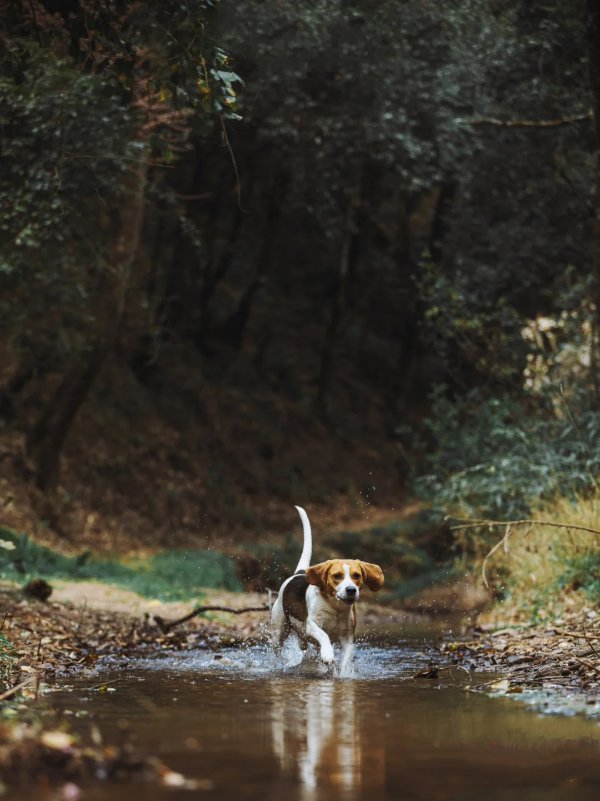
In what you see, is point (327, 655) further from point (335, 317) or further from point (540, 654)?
point (335, 317)

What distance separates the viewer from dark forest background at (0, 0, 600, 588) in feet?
40.1

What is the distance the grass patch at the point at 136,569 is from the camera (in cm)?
1398

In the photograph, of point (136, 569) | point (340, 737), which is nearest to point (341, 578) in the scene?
point (340, 737)

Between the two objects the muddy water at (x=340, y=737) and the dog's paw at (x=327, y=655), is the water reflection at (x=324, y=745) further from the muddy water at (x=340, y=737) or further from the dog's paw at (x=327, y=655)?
the dog's paw at (x=327, y=655)

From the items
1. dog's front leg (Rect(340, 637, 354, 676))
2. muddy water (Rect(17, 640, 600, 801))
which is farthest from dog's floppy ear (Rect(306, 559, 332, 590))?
muddy water (Rect(17, 640, 600, 801))

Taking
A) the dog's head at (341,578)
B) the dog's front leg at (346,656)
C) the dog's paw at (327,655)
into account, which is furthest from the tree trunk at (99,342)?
the dog's paw at (327,655)

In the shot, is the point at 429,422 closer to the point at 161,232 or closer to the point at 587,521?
the point at 587,521

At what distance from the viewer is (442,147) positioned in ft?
64.1

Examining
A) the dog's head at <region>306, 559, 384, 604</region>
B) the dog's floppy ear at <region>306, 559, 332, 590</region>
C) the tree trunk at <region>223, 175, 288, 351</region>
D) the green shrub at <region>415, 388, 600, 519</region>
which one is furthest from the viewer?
the tree trunk at <region>223, 175, 288, 351</region>

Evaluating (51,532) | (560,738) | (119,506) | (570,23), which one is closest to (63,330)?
(51,532)

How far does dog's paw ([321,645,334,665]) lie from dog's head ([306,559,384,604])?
316mm

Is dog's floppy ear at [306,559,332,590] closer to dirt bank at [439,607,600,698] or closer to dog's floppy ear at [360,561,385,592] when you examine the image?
dog's floppy ear at [360,561,385,592]

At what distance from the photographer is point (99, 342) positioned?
17875 mm

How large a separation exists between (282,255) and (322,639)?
2436cm
